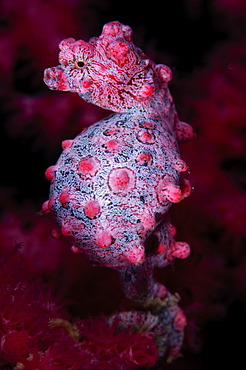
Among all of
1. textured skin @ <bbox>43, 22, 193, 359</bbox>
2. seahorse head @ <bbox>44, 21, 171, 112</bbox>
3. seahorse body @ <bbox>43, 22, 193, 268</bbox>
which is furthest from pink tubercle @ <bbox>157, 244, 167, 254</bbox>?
seahorse head @ <bbox>44, 21, 171, 112</bbox>

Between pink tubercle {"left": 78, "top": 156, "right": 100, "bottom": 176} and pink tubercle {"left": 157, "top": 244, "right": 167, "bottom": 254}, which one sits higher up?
pink tubercle {"left": 78, "top": 156, "right": 100, "bottom": 176}

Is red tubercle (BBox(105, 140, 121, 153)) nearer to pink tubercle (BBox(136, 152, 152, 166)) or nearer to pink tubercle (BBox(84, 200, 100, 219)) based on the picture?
pink tubercle (BBox(136, 152, 152, 166))

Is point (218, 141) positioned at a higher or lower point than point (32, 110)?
higher

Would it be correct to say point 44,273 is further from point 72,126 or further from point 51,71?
point 51,71

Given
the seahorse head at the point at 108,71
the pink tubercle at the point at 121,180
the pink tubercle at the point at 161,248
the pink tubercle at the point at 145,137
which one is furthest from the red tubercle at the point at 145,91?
the pink tubercle at the point at 161,248

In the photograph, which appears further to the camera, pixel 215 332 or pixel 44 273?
pixel 215 332

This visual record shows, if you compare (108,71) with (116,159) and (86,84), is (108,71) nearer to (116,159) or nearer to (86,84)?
(86,84)

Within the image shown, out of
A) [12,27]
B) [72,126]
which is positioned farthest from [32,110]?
[12,27]

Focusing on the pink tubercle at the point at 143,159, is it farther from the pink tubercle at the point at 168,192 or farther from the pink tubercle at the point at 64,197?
the pink tubercle at the point at 64,197
